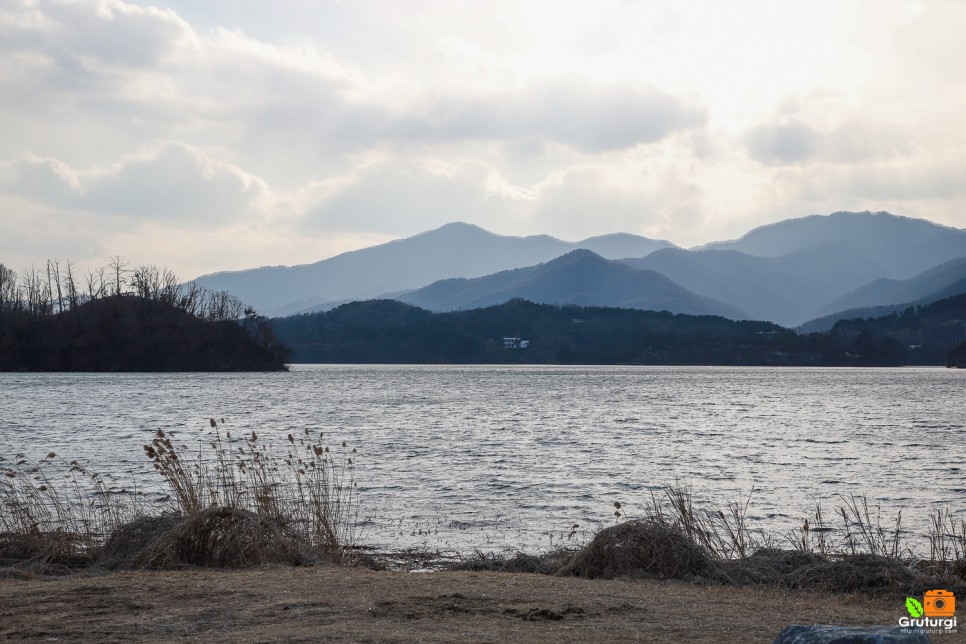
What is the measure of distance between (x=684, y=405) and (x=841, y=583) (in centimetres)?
7591

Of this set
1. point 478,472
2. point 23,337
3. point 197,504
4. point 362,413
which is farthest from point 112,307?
point 197,504

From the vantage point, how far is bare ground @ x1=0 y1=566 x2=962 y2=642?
8602 mm

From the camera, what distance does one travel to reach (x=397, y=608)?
9727mm

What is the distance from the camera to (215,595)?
33.8 ft

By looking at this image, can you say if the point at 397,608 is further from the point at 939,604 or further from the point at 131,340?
the point at 131,340

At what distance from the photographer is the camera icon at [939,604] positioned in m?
9.68

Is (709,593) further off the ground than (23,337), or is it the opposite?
(23,337)

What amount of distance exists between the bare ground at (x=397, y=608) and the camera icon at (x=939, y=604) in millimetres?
366

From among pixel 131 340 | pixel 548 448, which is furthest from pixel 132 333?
pixel 548 448

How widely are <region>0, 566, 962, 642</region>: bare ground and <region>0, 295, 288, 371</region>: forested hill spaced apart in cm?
15712

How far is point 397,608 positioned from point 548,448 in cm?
3295

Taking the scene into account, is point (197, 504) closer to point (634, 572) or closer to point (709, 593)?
point (634, 572)

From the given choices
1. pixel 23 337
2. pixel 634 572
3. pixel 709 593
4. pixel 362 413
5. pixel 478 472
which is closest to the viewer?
pixel 709 593

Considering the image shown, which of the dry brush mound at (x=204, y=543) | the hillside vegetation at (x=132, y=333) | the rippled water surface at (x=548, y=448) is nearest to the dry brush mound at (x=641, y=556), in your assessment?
the dry brush mound at (x=204, y=543)
